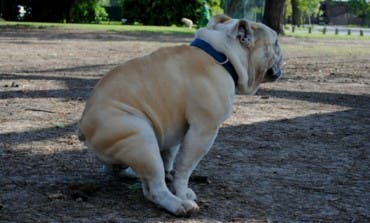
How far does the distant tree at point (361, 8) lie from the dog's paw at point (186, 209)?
108 m

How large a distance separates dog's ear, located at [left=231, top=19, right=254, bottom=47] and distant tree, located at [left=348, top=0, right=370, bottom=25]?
108 metres

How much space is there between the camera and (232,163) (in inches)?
231

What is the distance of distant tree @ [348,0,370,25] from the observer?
107688 mm

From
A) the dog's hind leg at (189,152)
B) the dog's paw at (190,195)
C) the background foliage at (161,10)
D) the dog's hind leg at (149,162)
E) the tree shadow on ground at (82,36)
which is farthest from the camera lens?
the background foliage at (161,10)

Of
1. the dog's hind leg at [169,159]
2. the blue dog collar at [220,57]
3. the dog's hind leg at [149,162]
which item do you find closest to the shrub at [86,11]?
the dog's hind leg at [169,159]

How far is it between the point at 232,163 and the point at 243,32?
1.64 meters

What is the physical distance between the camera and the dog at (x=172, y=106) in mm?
4250

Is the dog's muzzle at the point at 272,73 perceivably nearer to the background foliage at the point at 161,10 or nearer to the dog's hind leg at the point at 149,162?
the dog's hind leg at the point at 149,162

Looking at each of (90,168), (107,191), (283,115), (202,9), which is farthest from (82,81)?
(202,9)

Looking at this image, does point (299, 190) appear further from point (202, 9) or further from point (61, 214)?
point (202, 9)

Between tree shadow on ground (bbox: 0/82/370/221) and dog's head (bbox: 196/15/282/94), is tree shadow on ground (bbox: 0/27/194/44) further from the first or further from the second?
dog's head (bbox: 196/15/282/94)

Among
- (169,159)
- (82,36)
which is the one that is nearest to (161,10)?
(82,36)

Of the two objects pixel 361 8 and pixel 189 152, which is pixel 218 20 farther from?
pixel 361 8

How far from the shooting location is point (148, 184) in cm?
431
